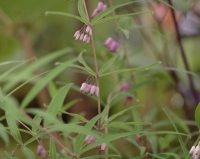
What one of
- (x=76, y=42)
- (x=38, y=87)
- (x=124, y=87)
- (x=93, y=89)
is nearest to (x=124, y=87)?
(x=124, y=87)

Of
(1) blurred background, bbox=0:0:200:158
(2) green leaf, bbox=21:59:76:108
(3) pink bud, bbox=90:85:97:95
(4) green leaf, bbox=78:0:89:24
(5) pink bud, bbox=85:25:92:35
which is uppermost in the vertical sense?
(4) green leaf, bbox=78:0:89:24

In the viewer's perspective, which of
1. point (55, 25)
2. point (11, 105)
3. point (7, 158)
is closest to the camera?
point (11, 105)

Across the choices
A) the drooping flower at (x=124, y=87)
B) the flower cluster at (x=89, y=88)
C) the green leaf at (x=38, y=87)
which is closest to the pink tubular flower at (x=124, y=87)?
the drooping flower at (x=124, y=87)

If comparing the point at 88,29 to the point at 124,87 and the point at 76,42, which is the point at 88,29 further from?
the point at 76,42

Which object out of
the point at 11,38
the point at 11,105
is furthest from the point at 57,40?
the point at 11,105

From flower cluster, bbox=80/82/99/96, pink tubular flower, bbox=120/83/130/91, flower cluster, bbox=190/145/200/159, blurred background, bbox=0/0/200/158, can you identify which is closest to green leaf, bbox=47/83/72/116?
flower cluster, bbox=80/82/99/96

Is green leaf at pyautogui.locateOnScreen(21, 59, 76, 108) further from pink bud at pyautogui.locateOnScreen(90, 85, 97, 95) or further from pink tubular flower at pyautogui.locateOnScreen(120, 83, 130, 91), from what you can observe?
pink tubular flower at pyautogui.locateOnScreen(120, 83, 130, 91)

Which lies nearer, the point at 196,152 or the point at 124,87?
the point at 196,152

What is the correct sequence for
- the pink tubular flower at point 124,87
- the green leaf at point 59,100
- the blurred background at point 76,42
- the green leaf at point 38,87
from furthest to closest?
the blurred background at point 76,42 → the pink tubular flower at point 124,87 → the green leaf at point 59,100 → the green leaf at point 38,87

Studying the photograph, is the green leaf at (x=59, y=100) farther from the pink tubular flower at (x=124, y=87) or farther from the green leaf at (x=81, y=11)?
the pink tubular flower at (x=124, y=87)

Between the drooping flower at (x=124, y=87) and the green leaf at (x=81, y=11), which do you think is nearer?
the green leaf at (x=81, y=11)

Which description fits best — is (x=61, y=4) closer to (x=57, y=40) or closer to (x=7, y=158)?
(x=57, y=40)
